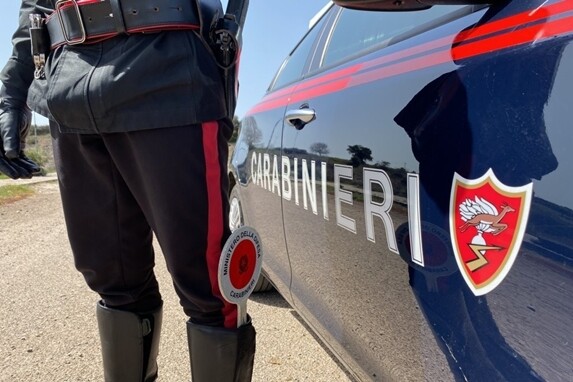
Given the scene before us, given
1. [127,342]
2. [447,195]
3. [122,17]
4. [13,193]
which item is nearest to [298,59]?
[122,17]

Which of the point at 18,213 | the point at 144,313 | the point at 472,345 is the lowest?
the point at 18,213

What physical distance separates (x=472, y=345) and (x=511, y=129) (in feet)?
1.17

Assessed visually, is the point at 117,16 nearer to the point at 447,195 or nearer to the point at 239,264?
the point at 239,264

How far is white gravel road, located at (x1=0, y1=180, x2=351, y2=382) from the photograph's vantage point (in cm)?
196

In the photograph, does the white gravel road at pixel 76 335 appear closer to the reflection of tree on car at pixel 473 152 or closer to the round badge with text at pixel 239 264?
the round badge with text at pixel 239 264

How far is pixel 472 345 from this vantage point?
812 millimetres

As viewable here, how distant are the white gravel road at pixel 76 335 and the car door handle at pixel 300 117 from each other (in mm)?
997

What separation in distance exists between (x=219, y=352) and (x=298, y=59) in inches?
59.6

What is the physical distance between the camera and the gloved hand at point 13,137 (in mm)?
1362

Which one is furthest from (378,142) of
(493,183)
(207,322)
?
(207,322)

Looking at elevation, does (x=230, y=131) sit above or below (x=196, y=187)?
above

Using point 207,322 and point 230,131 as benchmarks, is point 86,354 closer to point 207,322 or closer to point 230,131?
point 207,322

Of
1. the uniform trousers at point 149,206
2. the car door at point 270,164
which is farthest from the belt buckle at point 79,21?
the car door at point 270,164

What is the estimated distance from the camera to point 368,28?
1.56m
